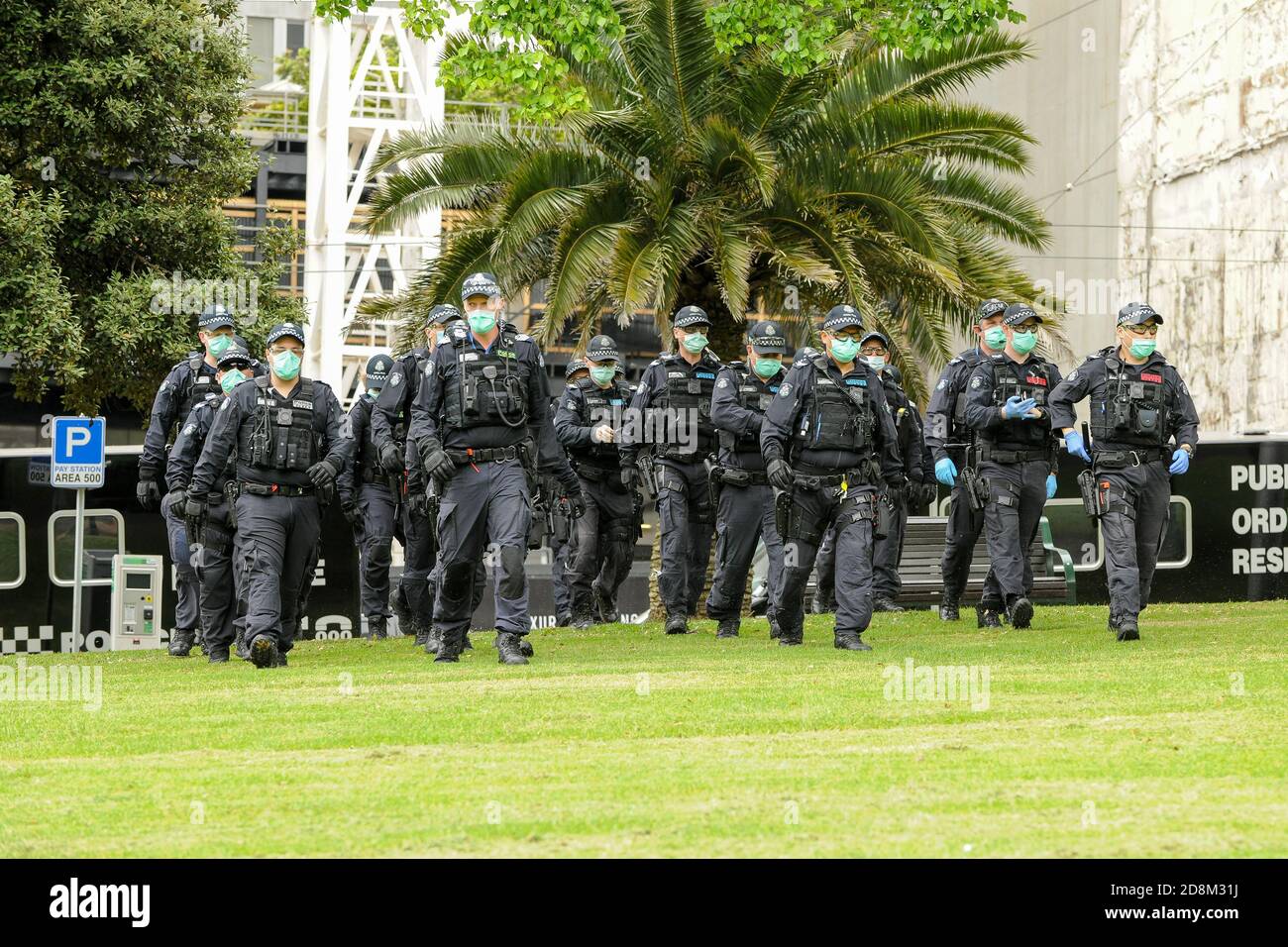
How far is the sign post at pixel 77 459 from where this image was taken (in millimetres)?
16875

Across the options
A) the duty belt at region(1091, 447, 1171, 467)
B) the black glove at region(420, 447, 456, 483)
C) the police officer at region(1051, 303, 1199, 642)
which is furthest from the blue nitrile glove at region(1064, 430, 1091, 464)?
the black glove at region(420, 447, 456, 483)

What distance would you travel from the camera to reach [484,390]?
1098 centimetres

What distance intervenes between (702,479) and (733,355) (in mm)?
4853

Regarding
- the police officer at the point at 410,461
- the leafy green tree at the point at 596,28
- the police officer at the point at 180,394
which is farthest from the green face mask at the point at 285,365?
the leafy green tree at the point at 596,28

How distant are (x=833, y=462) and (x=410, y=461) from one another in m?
2.77

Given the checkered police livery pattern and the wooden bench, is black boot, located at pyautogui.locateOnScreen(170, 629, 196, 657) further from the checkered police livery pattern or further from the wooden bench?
the wooden bench

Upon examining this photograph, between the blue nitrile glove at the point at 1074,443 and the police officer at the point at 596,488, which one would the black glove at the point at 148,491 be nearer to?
the police officer at the point at 596,488

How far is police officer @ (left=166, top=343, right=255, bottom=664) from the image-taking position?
Result: 1252 cm

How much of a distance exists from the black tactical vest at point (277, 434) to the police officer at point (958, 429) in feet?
15.3

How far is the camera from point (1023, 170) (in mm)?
20031

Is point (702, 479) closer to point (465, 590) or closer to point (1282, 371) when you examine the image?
point (465, 590)

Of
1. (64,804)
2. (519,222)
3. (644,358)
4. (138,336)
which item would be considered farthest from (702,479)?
(644,358)

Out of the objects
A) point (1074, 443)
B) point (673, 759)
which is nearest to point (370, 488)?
point (1074, 443)

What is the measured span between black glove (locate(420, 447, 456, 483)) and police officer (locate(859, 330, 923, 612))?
322 cm
